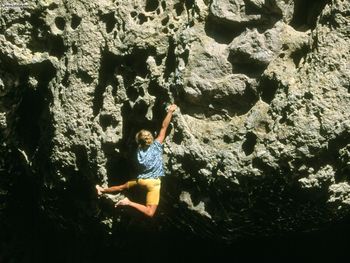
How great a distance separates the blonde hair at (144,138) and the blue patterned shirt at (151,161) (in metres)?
0.03

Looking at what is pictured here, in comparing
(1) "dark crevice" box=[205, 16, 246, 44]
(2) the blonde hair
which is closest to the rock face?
(1) "dark crevice" box=[205, 16, 246, 44]

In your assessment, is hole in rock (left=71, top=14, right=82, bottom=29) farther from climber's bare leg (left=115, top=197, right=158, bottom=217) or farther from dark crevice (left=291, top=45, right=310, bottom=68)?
dark crevice (left=291, top=45, right=310, bottom=68)

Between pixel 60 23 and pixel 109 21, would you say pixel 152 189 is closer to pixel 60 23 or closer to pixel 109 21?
pixel 109 21

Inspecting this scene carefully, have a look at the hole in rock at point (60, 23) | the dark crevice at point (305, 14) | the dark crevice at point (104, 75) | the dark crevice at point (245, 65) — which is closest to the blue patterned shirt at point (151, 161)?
the dark crevice at point (104, 75)

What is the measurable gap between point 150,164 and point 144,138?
158 millimetres

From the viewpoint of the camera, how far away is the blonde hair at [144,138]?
3328mm

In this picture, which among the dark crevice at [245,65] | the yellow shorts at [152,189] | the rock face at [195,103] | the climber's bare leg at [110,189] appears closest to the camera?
the rock face at [195,103]

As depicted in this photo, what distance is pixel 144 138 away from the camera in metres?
3.33

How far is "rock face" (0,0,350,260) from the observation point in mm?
3008

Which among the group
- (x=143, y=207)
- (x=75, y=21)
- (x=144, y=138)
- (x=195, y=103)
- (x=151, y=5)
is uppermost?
(x=151, y=5)

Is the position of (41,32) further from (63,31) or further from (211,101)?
(211,101)

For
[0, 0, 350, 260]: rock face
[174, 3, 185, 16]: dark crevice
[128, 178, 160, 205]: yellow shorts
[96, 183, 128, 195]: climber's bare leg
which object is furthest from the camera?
[96, 183, 128, 195]: climber's bare leg

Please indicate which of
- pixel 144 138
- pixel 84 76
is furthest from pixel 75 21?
pixel 144 138

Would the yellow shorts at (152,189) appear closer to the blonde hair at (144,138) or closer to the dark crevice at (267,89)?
the blonde hair at (144,138)
